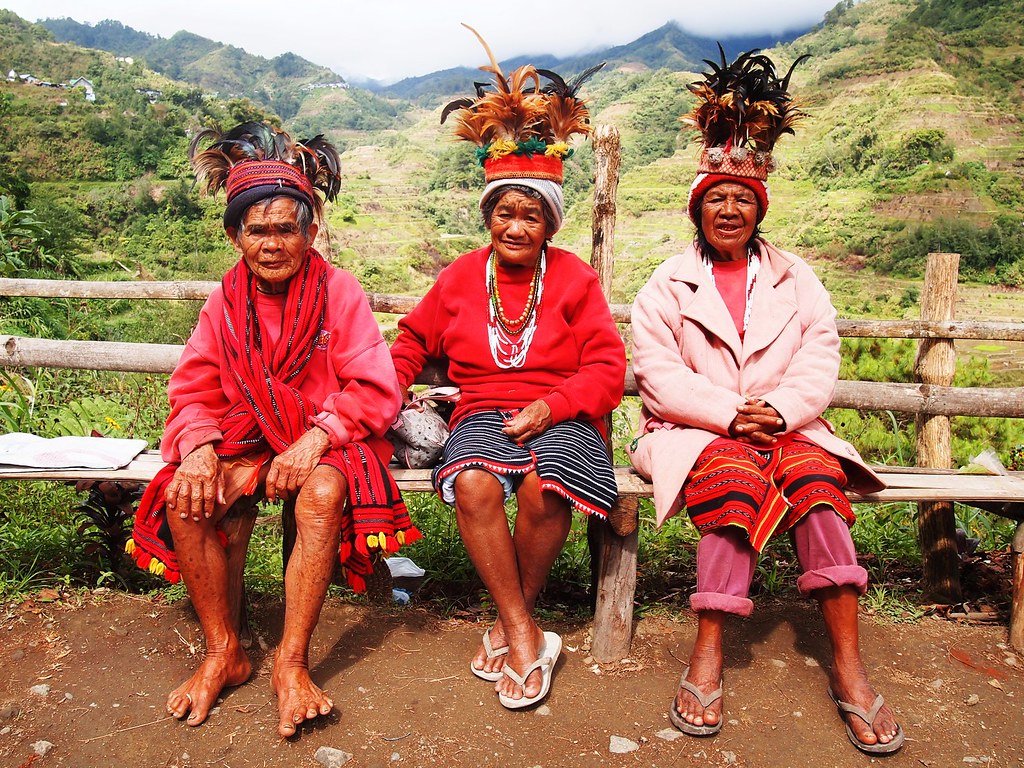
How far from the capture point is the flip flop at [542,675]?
2.42 m

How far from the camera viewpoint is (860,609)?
10.3 feet

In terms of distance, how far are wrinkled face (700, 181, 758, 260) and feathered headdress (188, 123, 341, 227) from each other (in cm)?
145

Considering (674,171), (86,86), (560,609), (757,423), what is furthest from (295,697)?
(86,86)

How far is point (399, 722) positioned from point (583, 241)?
25138mm

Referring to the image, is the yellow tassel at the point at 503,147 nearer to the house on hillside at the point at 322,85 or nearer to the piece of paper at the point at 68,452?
the piece of paper at the point at 68,452

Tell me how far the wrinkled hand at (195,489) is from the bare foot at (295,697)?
55cm

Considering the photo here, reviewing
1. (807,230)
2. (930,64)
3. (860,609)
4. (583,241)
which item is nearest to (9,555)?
(860,609)

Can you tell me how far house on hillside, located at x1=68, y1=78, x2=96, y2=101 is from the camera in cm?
4034

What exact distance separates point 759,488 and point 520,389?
944 mm

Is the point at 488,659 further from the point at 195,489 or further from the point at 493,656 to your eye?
the point at 195,489

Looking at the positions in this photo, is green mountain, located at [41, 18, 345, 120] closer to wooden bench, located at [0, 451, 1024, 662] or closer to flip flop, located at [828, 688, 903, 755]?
wooden bench, located at [0, 451, 1024, 662]

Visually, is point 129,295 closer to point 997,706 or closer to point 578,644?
point 578,644

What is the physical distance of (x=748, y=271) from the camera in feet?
9.52

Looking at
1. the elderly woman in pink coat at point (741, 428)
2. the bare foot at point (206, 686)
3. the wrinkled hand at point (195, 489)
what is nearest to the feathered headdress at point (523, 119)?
the elderly woman in pink coat at point (741, 428)
